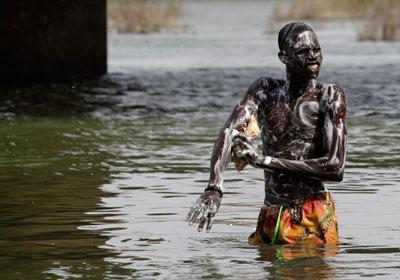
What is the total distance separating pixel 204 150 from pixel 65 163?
201cm

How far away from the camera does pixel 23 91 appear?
2703 centimetres

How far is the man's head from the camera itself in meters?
9.22

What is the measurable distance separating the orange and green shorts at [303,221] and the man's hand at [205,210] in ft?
2.12

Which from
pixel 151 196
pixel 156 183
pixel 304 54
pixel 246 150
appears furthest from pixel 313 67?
pixel 156 183

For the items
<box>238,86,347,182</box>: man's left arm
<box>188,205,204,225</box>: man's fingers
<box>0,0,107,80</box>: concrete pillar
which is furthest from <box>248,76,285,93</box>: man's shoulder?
<box>0,0,107,80</box>: concrete pillar

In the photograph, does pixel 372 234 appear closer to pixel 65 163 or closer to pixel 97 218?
pixel 97 218

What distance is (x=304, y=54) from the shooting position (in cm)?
924

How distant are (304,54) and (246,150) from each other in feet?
2.52

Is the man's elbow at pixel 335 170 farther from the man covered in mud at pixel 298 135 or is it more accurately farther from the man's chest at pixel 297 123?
the man's chest at pixel 297 123

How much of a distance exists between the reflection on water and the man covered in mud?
10.1 inches

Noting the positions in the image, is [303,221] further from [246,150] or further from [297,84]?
[297,84]

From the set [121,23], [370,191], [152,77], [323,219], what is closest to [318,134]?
[323,219]

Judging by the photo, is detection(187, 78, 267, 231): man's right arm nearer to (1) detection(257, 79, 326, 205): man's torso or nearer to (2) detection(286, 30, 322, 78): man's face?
(1) detection(257, 79, 326, 205): man's torso

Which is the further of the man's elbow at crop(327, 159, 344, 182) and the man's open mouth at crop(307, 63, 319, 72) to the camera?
the man's open mouth at crop(307, 63, 319, 72)
